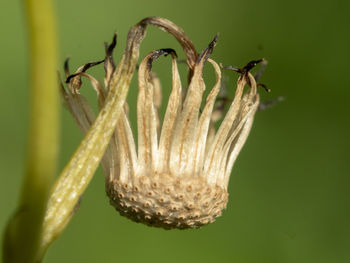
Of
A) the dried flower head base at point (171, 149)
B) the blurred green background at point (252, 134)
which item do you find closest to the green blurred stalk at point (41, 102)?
the dried flower head base at point (171, 149)

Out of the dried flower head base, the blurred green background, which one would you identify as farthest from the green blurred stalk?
the blurred green background

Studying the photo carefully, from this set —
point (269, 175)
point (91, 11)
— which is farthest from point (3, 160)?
point (269, 175)

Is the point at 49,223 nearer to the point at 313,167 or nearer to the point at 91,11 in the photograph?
the point at 91,11

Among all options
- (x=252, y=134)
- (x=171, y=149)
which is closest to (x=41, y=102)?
(x=171, y=149)

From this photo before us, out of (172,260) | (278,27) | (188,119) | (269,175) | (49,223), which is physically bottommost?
(172,260)

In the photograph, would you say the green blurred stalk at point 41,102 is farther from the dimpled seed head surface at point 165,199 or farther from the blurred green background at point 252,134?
the blurred green background at point 252,134

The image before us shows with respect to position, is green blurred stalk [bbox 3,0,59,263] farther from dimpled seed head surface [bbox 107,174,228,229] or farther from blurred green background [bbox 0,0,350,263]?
blurred green background [bbox 0,0,350,263]
